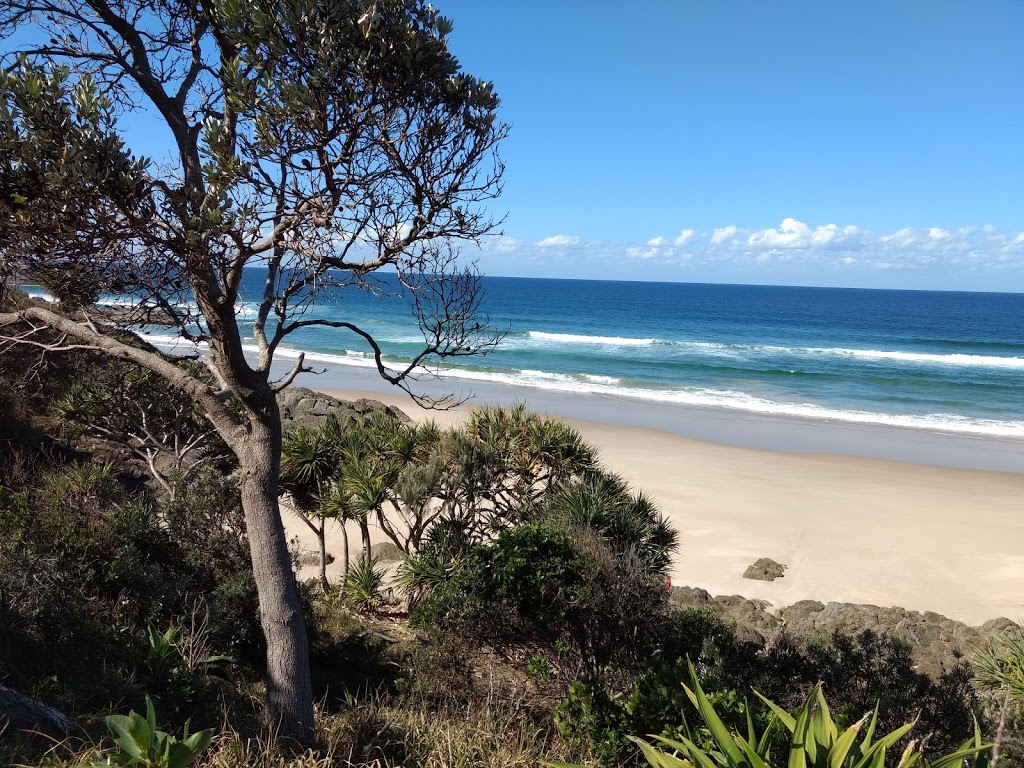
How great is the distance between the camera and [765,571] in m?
11.7

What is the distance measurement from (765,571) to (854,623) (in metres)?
2.57

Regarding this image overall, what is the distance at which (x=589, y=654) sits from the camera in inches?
242

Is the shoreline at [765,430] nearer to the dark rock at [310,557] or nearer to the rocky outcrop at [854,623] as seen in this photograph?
the dark rock at [310,557]

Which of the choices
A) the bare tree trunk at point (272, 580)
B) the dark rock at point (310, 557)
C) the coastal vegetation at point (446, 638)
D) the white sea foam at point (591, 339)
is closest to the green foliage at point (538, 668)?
the coastal vegetation at point (446, 638)

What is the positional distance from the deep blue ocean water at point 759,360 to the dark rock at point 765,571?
6835mm

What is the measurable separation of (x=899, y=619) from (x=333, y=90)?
9537 millimetres

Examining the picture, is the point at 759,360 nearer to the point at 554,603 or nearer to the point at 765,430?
the point at 765,430

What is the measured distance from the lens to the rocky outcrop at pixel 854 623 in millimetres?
8555

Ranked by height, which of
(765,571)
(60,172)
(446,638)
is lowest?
(765,571)

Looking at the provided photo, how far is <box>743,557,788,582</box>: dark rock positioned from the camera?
37.9 ft

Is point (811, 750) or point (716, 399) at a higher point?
point (811, 750)

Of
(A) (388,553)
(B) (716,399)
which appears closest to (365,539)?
(A) (388,553)

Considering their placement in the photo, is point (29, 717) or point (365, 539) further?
point (365, 539)

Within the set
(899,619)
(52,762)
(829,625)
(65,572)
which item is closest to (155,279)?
(52,762)
